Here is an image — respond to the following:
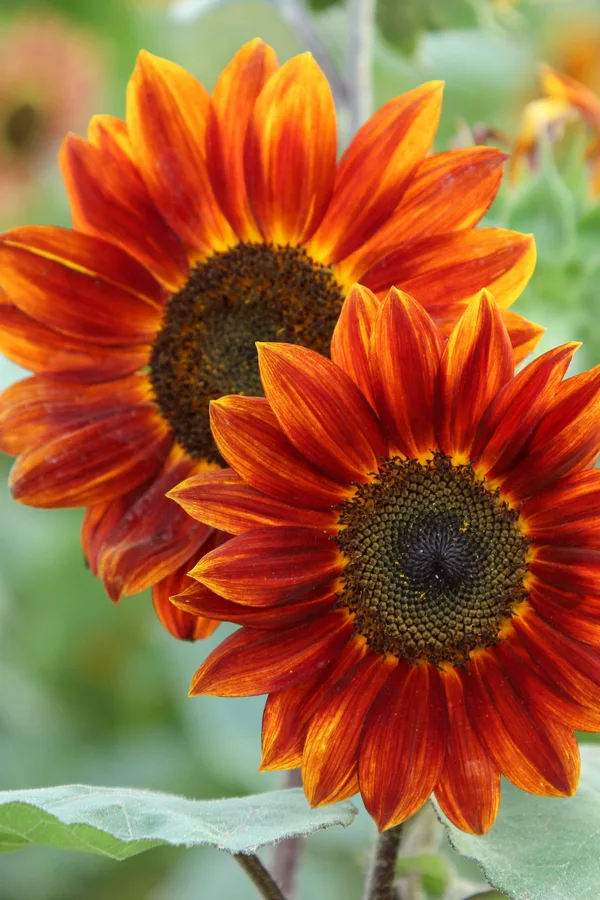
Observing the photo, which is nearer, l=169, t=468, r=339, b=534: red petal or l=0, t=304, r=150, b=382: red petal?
l=169, t=468, r=339, b=534: red petal

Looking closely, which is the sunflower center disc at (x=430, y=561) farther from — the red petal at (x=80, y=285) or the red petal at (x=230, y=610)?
the red petal at (x=80, y=285)

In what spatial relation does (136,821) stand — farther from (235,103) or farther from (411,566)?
(235,103)

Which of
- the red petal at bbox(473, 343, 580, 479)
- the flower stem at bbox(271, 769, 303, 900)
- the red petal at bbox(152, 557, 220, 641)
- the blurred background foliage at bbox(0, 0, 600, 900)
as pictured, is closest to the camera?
the red petal at bbox(473, 343, 580, 479)

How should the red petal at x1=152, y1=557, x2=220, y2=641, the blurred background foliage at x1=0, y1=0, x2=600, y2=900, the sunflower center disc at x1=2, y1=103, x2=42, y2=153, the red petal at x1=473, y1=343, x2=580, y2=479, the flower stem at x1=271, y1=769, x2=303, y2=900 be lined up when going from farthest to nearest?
the sunflower center disc at x1=2, y1=103, x2=42, y2=153 < the blurred background foliage at x1=0, y1=0, x2=600, y2=900 < the flower stem at x1=271, y1=769, x2=303, y2=900 < the red petal at x1=152, y1=557, x2=220, y2=641 < the red petal at x1=473, y1=343, x2=580, y2=479

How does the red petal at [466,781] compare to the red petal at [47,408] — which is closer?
the red petal at [466,781]

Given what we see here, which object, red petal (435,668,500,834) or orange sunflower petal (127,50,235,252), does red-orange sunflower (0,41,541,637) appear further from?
red petal (435,668,500,834)


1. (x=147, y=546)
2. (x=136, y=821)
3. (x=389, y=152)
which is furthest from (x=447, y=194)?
(x=136, y=821)

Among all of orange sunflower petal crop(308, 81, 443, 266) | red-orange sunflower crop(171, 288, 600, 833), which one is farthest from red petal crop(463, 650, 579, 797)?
orange sunflower petal crop(308, 81, 443, 266)

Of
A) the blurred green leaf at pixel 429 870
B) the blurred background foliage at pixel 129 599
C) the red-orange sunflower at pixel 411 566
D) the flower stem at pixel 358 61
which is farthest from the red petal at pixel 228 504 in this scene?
the blurred background foliage at pixel 129 599
